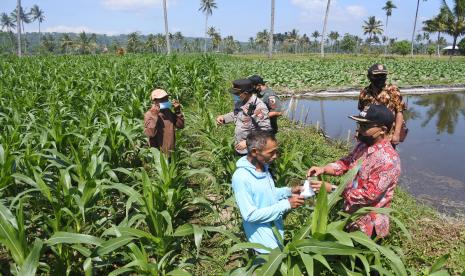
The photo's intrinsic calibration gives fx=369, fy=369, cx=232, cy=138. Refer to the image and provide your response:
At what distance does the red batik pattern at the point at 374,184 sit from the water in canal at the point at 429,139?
3068 millimetres

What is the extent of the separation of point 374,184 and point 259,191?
30.5 inches

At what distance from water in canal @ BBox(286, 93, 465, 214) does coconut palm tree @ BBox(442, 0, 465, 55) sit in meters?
30.8

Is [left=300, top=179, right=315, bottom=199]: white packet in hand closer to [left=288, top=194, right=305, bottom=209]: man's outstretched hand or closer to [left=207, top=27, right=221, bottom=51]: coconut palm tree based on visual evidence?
[left=288, top=194, right=305, bottom=209]: man's outstretched hand

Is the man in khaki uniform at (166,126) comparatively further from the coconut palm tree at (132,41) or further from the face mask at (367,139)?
the coconut palm tree at (132,41)

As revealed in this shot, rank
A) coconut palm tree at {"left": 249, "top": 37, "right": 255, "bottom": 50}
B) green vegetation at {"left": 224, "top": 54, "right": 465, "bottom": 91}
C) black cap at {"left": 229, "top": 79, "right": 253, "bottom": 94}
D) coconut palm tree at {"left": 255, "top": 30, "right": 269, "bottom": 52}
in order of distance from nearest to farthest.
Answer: black cap at {"left": 229, "top": 79, "right": 253, "bottom": 94}, green vegetation at {"left": 224, "top": 54, "right": 465, "bottom": 91}, coconut palm tree at {"left": 255, "top": 30, "right": 269, "bottom": 52}, coconut palm tree at {"left": 249, "top": 37, "right": 255, "bottom": 50}

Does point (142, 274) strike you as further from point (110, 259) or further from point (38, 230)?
point (38, 230)

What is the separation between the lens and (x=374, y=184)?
241 centimetres

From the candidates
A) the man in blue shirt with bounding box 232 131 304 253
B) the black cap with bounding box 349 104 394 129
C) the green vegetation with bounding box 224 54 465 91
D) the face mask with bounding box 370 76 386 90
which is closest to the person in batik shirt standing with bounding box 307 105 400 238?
the black cap with bounding box 349 104 394 129

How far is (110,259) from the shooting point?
2980mm

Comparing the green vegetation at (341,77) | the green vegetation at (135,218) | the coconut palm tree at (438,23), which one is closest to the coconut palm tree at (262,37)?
the coconut palm tree at (438,23)

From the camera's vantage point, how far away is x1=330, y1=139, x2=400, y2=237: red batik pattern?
94.2 inches

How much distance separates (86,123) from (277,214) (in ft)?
12.7

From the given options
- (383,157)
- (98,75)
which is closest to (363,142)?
(383,157)

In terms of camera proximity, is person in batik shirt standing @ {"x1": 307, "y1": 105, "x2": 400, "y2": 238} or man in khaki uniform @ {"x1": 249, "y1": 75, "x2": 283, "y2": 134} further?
man in khaki uniform @ {"x1": 249, "y1": 75, "x2": 283, "y2": 134}
